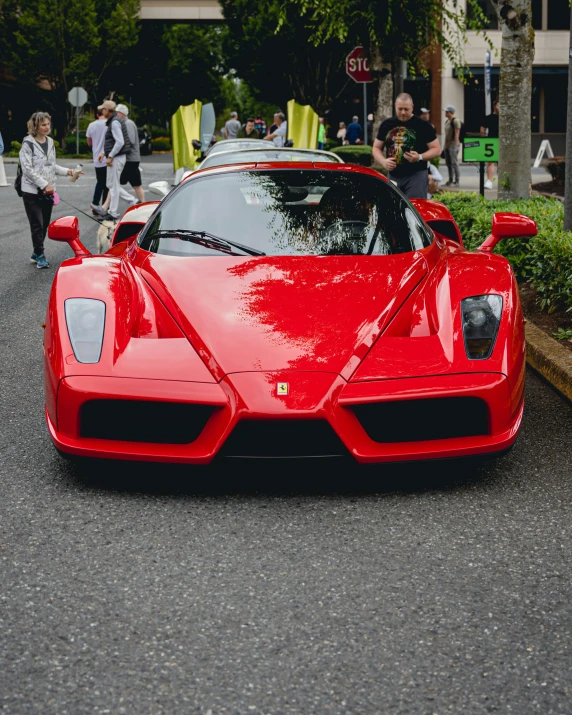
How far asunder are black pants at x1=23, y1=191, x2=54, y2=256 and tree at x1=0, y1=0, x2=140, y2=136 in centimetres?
3823

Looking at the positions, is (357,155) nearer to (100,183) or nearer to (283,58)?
(100,183)

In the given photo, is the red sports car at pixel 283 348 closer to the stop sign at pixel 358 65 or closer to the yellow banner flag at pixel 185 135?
the stop sign at pixel 358 65

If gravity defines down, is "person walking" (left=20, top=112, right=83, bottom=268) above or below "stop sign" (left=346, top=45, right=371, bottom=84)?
below

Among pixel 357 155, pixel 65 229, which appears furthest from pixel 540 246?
pixel 357 155

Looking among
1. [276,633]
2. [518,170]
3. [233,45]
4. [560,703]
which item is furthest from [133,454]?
[233,45]

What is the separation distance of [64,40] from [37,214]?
3922 cm

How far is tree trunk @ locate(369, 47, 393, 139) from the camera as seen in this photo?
18.8 m

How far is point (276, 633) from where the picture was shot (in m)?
2.67

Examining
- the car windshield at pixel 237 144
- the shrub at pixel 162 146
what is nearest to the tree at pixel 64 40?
the shrub at pixel 162 146

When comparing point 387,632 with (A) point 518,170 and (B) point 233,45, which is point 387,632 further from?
(B) point 233,45

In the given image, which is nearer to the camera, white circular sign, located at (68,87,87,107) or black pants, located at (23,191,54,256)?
black pants, located at (23,191,54,256)

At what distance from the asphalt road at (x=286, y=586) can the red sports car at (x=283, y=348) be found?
0.68 ft

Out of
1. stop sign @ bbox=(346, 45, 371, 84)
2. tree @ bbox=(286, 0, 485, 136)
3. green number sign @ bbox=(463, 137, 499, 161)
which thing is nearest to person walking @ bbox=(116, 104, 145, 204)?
tree @ bbox=(286, 0, 485, 136)

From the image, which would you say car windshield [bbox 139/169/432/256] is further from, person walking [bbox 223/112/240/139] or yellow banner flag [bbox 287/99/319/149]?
person walking [bbox 223/112/240/139]
